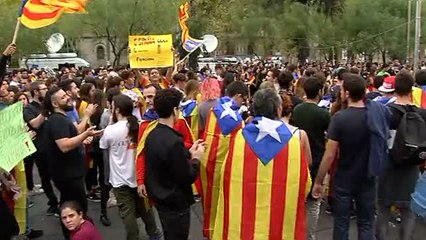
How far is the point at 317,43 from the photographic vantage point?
37.4 m

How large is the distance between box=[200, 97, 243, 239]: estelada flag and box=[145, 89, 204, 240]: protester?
0.79 m

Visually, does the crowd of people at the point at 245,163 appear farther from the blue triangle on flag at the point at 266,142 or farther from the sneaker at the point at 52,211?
the sneaker at the point at 52,211

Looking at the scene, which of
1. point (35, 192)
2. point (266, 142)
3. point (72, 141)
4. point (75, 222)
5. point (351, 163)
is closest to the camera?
point (266, 142)

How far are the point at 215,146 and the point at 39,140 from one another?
182 cm

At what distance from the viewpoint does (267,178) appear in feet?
13.1

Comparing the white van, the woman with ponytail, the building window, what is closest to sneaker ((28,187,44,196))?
the woman with ponytail

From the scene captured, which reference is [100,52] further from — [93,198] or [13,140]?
[13,140]

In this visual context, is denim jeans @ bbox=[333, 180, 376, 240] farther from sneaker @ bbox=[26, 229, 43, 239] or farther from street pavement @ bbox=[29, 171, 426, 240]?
sneaker @ bbox=[26, 229, 43, 239]

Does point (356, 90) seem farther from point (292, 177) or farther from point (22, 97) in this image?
point (22, 97)

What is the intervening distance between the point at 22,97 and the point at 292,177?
483 cm

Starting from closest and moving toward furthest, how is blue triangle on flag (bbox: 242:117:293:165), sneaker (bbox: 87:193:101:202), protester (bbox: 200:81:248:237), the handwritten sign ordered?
the handwritten sign → blue triangle on flag (bbox: 242:117:293:165) → protester (bbox: 200:81:248:237) → sneaker (bbox: 87:193:101:202)

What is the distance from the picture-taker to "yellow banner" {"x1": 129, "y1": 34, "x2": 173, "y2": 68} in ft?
36.0

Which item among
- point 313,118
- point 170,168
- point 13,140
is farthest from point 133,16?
point 13,140

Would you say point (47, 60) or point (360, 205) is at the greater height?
point (47, 60)
